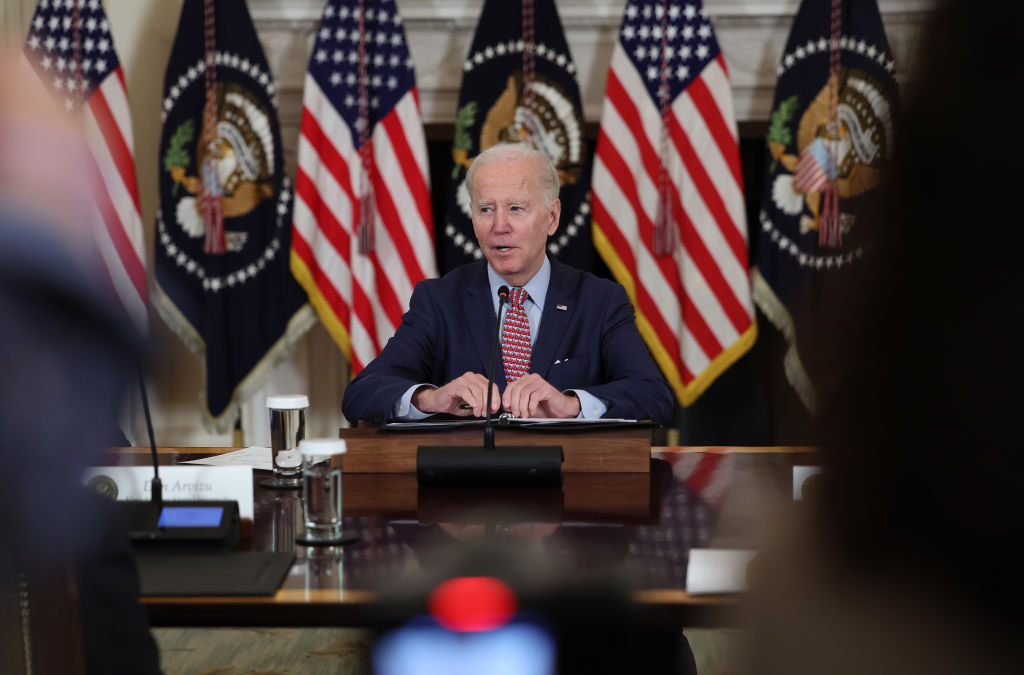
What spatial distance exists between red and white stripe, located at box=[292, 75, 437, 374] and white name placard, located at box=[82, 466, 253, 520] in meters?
2.24

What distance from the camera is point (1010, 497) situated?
41cm

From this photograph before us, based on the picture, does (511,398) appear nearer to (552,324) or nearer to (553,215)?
(552,324)

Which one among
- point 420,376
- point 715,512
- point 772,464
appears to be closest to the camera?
point 715,512

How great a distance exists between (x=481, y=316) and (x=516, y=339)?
0.38ft

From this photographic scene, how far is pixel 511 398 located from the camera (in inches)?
83.7

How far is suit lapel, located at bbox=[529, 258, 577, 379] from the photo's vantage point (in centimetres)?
259

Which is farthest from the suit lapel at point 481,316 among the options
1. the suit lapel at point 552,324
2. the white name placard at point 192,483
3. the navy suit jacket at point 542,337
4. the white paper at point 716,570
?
the white paper at point 716,570

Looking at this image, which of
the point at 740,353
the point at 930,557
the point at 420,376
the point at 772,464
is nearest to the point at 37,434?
the point at 930,557

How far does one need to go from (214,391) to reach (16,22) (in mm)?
1797

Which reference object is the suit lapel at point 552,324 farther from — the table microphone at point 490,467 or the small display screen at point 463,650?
Result: the small display screen at point 463,650

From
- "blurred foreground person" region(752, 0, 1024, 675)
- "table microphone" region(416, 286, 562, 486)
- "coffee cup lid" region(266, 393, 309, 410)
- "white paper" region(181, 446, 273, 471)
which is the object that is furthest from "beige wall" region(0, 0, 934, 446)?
"blurred foreground person" region(752, 0, 1024, 675)

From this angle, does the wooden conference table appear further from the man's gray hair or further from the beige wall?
the beige wall

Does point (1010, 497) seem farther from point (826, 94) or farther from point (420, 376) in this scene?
point (826, 94)

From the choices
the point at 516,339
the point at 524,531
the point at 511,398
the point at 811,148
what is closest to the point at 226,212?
the point at 516,339
